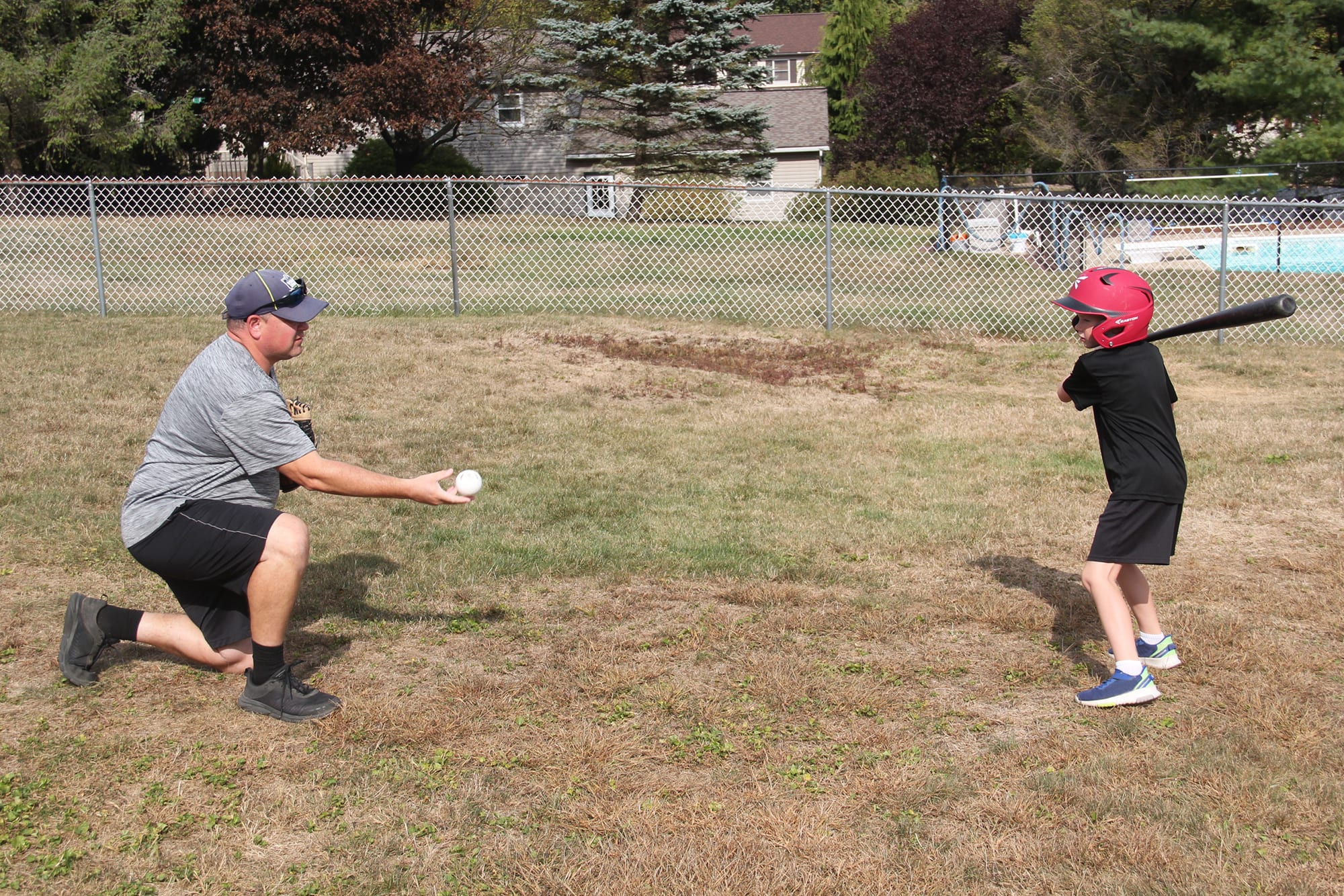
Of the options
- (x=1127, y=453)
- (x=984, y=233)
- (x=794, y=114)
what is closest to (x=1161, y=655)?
(x=1127, y=453)

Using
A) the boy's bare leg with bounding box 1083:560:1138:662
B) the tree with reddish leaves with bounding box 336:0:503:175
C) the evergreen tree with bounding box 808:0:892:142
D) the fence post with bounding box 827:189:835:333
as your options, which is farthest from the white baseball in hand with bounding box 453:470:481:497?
the evergreen tree with bounding box 808:0:892:142

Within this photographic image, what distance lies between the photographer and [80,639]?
14.1 ft

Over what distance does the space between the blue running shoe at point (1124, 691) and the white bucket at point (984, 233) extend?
52.4 feet

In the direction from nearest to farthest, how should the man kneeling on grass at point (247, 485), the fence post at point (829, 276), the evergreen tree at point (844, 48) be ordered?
1. the man kneeling on grass at point (247, 485)
2. the fence post at point (829, 276)
3. the evergreen tree at point (844, 48)

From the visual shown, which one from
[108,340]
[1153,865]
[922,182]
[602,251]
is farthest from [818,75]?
[1153,865]

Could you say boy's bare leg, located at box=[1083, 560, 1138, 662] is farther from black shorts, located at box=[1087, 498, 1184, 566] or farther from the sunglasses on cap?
the sunglasses on cap

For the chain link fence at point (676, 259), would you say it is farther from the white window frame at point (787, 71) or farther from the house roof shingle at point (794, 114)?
the white window frame at point (787, 71)

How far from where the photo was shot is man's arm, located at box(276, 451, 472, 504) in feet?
12.4

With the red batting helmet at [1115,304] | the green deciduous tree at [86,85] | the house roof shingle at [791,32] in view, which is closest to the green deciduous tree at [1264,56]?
the green deciduous tree at [86,85]

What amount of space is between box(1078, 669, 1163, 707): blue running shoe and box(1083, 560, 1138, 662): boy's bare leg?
7 centimetres

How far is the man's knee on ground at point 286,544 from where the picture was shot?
3.93 meters

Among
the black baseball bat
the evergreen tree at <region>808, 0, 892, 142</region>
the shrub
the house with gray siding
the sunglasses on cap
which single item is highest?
the evergreen tree at <region>808, 0, 892, 142</region>

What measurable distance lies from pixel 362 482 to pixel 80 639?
1.40 m

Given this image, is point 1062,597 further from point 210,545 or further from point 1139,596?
point 210,545
